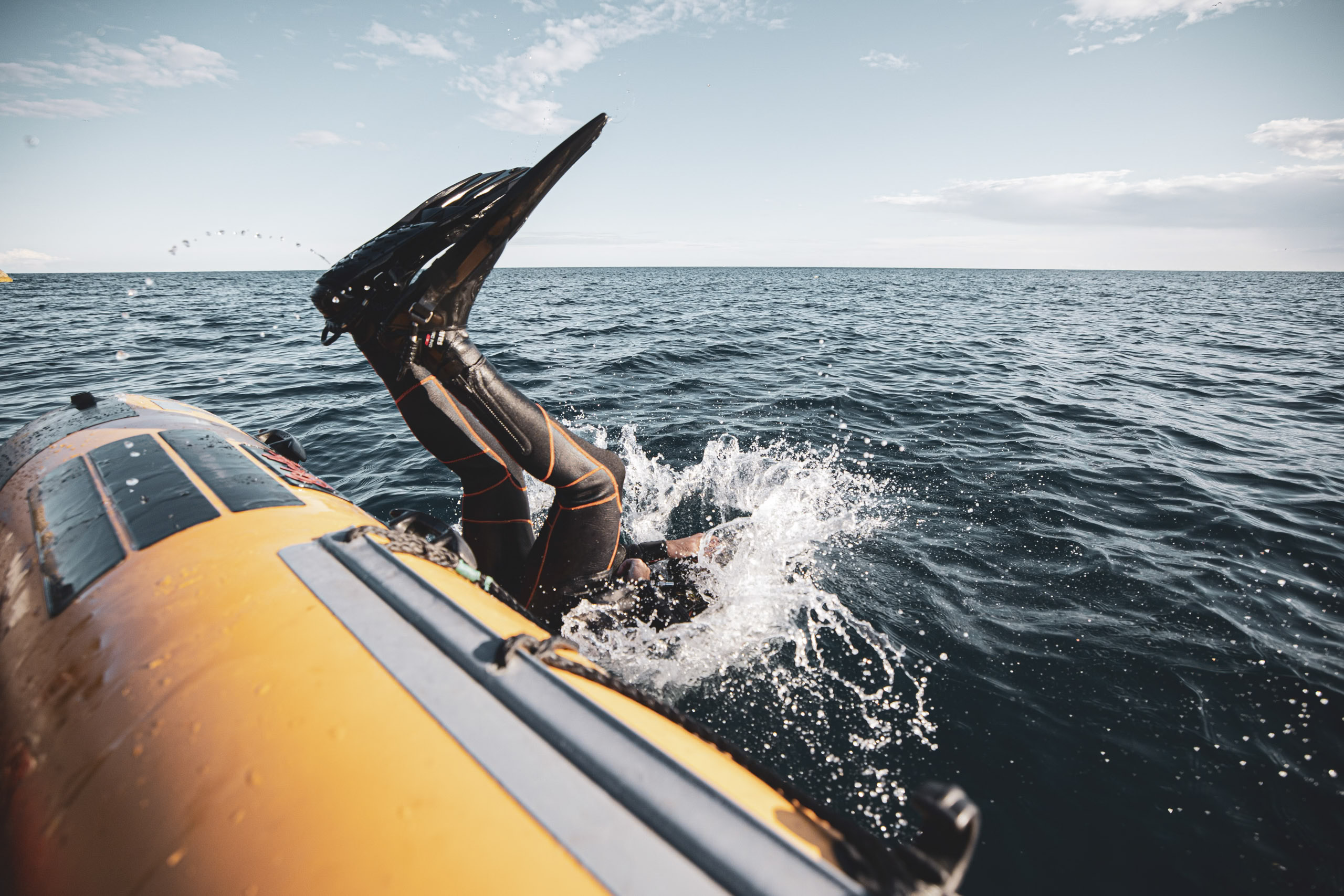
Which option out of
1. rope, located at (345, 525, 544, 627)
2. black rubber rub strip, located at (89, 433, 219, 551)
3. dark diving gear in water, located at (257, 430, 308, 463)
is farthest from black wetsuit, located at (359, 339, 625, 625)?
dark diving gear in water, located at (257, 430, 308, 463)

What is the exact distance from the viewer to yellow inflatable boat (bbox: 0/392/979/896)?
1.02 metres

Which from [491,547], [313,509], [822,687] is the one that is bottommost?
[822,687]

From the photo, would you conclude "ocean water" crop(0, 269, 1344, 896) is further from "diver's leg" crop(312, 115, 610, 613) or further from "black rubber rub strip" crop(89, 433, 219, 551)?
"black rubber rub strip" crop(89, 433, 219, 551)

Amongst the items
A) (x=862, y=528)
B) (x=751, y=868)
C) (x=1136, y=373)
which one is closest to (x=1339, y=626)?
(x=862, y=528)

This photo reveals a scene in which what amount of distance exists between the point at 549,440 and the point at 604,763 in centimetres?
212

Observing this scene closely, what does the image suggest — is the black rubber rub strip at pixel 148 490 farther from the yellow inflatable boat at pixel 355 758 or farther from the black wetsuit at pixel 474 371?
the black wetsuit at pixel 474 371

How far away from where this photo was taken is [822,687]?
3.21 m

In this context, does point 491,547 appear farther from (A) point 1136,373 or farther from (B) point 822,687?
(A) point 1136,373

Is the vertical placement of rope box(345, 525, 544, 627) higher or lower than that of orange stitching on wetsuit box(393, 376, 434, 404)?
lower

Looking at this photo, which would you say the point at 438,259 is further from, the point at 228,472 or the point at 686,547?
the point at 686,547

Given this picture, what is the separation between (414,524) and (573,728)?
1573 mm

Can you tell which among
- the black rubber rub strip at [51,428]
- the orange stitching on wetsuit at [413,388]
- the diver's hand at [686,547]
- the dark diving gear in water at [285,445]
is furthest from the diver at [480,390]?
the black rubber rub strip at [51,428]

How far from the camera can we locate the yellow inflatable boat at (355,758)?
3.36ft

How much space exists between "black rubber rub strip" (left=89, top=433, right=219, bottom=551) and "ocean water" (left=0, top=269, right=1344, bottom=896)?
1989 millimetres
